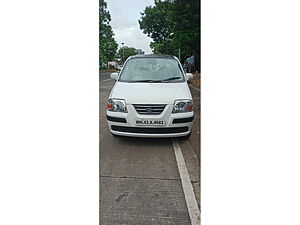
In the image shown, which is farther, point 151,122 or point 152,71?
point 152,71

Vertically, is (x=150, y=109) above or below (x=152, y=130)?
above

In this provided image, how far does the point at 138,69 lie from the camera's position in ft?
13.7

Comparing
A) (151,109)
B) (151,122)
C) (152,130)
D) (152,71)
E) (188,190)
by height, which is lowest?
(188,190)

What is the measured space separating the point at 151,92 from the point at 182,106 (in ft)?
1.66

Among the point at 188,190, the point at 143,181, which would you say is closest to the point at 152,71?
the point at 143,181

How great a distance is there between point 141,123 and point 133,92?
1.69 feet

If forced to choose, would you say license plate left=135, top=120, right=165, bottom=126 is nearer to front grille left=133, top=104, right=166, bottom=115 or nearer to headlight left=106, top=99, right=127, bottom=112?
front grille left=133, top=104, right=166, bottom=115

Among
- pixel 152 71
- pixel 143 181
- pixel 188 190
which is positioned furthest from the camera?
pixel 152 71

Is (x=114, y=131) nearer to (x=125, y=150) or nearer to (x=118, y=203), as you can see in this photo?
(x=125, y=150)

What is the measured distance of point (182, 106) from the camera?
11.1ft

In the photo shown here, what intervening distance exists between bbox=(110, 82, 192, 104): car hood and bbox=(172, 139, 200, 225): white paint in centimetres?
82

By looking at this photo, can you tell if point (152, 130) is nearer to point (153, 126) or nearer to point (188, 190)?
point (153, 126)

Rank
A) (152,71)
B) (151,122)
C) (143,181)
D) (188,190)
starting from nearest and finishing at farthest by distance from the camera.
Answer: (188,190) → (143,181) → (151,122) → (152,71)

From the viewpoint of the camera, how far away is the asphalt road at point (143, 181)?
2023 mm
